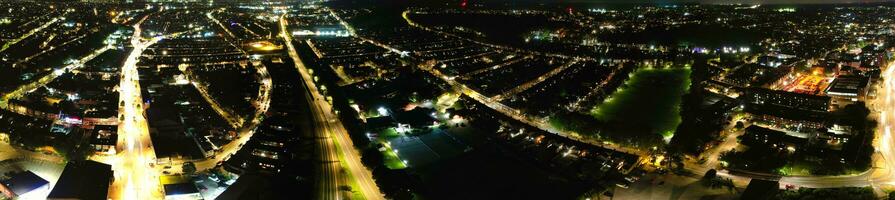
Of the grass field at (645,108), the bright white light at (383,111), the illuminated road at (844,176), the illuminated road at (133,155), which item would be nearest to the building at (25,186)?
the illuminated road at (133,155)

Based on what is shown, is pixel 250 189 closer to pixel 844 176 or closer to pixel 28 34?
pixel 844 176

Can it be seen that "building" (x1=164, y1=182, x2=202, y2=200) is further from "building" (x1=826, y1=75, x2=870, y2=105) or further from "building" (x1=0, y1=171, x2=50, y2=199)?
"building" (x1=826, y1=75, x2=870, y2=105)

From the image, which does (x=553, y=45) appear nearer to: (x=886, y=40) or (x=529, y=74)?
(x=529, y=74)

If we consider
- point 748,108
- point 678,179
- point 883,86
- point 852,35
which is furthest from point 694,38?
point 678,179

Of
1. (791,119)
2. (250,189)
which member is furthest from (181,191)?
(791,119)

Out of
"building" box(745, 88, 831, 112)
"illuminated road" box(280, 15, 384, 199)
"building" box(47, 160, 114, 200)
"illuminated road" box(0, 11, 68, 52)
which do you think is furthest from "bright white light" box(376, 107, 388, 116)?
"illuminated road" box(0, 11, 68, 52)
